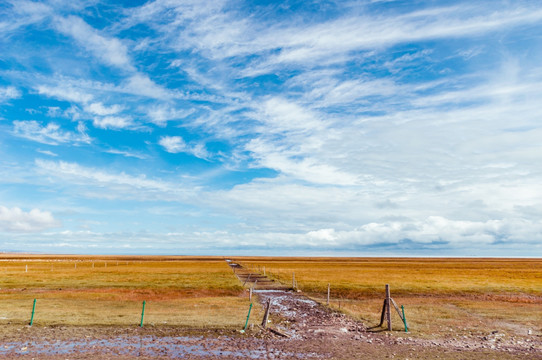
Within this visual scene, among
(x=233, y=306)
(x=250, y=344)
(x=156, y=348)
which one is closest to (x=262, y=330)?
(x=250, y=344)

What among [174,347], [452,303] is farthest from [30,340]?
[452,303]

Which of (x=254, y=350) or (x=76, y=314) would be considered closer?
(x=254, y=350)

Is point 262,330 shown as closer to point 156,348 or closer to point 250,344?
point 250,344

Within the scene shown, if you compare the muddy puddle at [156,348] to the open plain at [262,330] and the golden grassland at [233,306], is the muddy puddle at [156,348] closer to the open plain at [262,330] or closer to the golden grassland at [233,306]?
the open plain at [262,330]

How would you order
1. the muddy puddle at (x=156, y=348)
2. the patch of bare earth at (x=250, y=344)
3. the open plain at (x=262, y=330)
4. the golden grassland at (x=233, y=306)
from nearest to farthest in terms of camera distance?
the muddy puddle at (x=156, y=348), the patch of bare earth at (x=250, y=344), the open plain at (x=262, y=330), the golden grassland at (x=233, y=306)

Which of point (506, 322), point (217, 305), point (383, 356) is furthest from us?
point (217, 305)

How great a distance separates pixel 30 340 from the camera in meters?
20.5

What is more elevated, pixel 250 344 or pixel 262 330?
pixel 262 330

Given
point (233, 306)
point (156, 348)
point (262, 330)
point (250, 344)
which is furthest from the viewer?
point (233, 306)

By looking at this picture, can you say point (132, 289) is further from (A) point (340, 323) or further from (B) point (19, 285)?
(A) point (340, 323)

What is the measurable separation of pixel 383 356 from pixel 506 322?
16.8m

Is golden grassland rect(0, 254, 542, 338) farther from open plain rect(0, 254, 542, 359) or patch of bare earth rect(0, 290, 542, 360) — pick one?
patch of bare earth rect(0, 290, 542, 360)

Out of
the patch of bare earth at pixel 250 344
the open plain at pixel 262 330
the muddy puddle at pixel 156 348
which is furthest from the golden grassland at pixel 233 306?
the muddy puddle at pixel 156 348

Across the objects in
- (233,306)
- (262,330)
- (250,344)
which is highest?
(262,330)
